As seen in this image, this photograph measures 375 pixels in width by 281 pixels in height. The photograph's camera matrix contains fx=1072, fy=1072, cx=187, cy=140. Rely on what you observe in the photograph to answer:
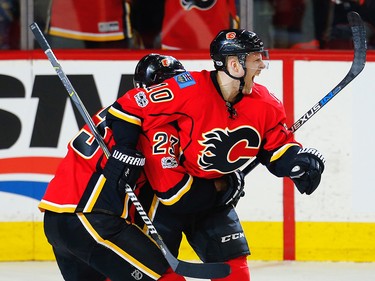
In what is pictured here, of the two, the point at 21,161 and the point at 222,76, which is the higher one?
the point at 222,76

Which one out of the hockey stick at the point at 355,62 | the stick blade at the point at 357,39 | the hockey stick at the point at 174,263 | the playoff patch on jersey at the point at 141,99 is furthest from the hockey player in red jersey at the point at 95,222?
the stick blade at the point at 357,39

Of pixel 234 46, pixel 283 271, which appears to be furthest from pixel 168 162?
pixel 283 271

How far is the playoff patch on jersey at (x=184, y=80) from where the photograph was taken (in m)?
3.25

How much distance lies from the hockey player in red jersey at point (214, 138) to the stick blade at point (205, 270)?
90 millimetres

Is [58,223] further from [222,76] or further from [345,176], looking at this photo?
[345,176]

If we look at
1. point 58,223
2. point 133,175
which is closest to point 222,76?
point 133,175

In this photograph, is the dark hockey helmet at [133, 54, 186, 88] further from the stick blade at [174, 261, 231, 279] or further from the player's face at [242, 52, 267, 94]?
the stick blade at [174, 261, 231, 279]

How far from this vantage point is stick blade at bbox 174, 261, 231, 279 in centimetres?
324

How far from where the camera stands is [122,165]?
10.3ft

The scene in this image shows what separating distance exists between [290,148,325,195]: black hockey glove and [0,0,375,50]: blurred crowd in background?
5.79 feet

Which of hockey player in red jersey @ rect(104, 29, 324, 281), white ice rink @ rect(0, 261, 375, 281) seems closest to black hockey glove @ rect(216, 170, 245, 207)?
hockey player in red jersey @ rect(104, 29, 324, 281)

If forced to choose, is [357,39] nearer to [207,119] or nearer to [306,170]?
[306,170]

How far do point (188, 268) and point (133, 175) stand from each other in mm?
346

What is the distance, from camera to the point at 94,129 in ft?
10.8
